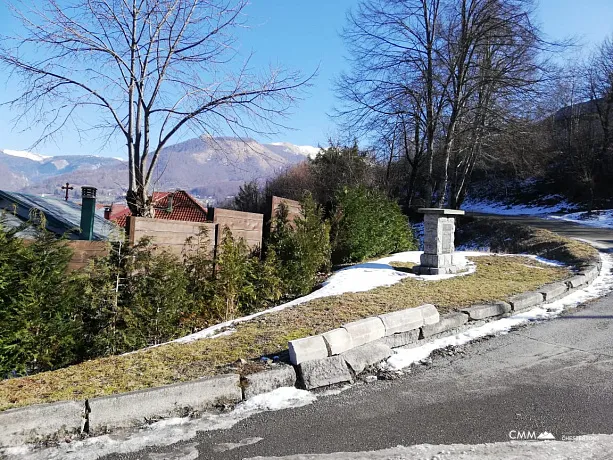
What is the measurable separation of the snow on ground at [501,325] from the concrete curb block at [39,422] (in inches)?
104

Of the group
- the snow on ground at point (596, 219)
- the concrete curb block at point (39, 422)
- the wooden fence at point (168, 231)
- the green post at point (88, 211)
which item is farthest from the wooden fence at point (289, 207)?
the snow on ground at point (596, 219)

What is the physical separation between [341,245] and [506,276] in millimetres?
3781

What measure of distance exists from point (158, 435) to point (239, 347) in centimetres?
147

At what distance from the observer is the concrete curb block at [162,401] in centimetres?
302

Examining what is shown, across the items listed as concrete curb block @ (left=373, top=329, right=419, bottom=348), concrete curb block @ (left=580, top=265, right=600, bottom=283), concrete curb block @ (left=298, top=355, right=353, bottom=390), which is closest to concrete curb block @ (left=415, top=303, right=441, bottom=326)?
concrete curb block @ (left=373, top=329, right=419, bottom=348)

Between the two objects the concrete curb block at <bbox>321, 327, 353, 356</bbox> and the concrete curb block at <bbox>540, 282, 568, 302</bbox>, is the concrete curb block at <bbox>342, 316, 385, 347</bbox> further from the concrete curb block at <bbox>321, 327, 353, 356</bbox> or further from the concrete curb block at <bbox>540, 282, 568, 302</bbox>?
the concrete curb block at <bbox>540, 282, 568, 302</bbox>

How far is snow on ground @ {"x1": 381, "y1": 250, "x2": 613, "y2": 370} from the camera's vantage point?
178 inches

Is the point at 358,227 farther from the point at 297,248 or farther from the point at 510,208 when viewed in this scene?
the point at 510,208

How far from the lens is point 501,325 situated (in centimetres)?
570

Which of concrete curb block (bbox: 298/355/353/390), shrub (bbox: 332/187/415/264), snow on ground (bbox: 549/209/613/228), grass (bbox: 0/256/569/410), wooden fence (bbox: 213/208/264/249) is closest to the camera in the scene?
grass (bbox: 0/256/569/410)

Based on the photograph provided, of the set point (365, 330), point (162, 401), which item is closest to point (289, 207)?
point (365, 330)

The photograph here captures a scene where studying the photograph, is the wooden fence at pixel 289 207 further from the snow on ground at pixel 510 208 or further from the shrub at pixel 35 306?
the snow on ground at pixel 510 208

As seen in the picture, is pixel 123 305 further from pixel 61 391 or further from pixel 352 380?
pixel 352 380

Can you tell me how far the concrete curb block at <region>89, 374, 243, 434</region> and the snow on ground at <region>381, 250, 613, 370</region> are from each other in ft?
5.27
